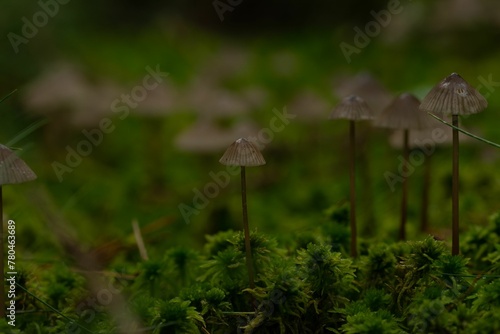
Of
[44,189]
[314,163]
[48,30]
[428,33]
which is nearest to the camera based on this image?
[44,189]

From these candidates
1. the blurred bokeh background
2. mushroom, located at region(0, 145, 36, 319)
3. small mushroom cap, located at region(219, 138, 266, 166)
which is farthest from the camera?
the blurred bokeh background

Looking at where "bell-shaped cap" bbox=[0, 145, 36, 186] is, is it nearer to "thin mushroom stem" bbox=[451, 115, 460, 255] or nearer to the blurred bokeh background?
the blurred bokeh background

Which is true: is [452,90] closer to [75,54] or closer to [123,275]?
[123,275]

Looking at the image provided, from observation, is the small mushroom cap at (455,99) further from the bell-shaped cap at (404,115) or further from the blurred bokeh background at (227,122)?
the blurred bokeh background at (227,122)

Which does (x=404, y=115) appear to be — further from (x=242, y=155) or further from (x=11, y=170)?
(x=11, y=170)

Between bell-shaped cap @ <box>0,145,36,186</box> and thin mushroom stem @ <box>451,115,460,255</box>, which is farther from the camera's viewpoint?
thin mushroom stem @ <box>451,115,460,255</box>

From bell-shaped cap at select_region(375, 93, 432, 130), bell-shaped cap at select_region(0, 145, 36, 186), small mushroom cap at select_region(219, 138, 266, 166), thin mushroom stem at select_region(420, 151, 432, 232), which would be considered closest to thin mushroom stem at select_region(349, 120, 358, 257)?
bell-shaped cap at select_region(375, 93, 432, 130)

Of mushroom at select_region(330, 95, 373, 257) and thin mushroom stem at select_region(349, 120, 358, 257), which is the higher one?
mushroom at select_region(330, 95, 373, 257)

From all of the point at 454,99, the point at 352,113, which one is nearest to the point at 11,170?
the point at 352,113

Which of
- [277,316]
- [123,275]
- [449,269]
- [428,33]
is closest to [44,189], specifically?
[123,275]
